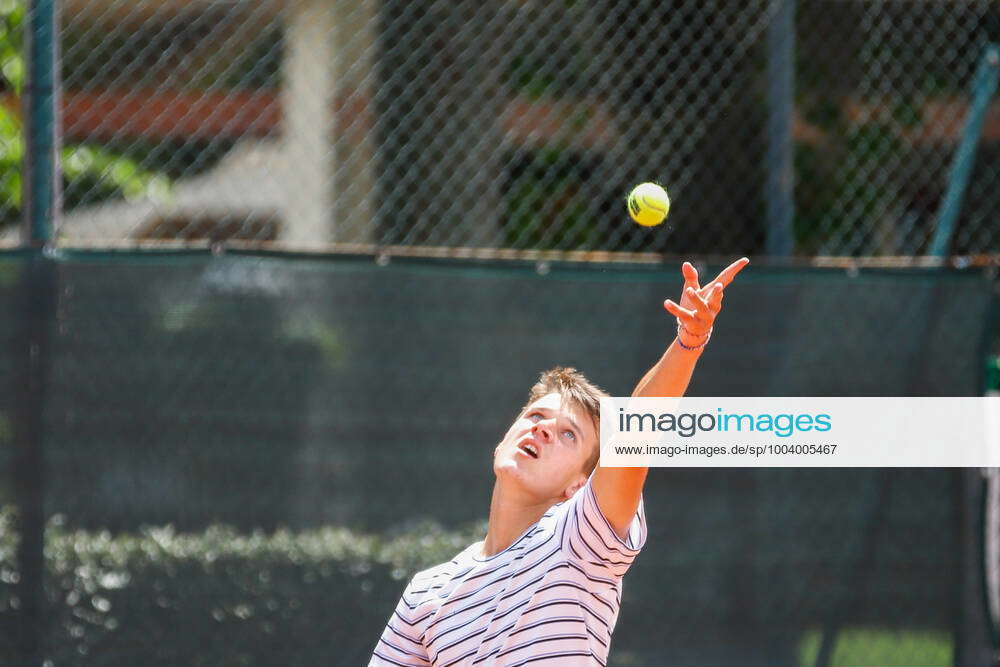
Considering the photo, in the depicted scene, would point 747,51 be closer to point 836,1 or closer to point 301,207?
point 836,1

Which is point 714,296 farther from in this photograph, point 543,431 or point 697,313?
point 543,431

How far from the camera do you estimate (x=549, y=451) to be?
96.2 inches

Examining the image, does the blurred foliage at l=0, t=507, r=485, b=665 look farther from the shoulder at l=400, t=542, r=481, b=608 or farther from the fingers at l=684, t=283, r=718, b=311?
the fingers at l=684, t=283, r=718, b=311

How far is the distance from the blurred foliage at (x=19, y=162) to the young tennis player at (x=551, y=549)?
2.92 meters

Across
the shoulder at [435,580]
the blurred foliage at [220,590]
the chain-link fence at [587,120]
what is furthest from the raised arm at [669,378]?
the chain-link fence at [587,120]

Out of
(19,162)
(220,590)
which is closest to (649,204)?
(220,590)

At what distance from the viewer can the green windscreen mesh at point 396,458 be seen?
3615 millimetres

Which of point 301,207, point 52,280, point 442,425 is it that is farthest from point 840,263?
point 301,207

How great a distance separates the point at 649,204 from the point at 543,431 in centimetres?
70

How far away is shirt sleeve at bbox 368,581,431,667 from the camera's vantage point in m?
2.46

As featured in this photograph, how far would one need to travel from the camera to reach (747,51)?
238 inches

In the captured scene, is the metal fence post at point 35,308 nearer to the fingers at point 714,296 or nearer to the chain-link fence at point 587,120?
the chain-link fence at point 587,120

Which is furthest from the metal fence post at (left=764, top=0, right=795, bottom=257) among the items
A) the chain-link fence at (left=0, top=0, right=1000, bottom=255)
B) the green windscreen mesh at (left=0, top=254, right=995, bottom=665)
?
the chain-link fence at (left=0, top=0, right=1000, bottom=255)

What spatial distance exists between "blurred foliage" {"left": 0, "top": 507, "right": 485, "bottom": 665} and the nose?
147cm
